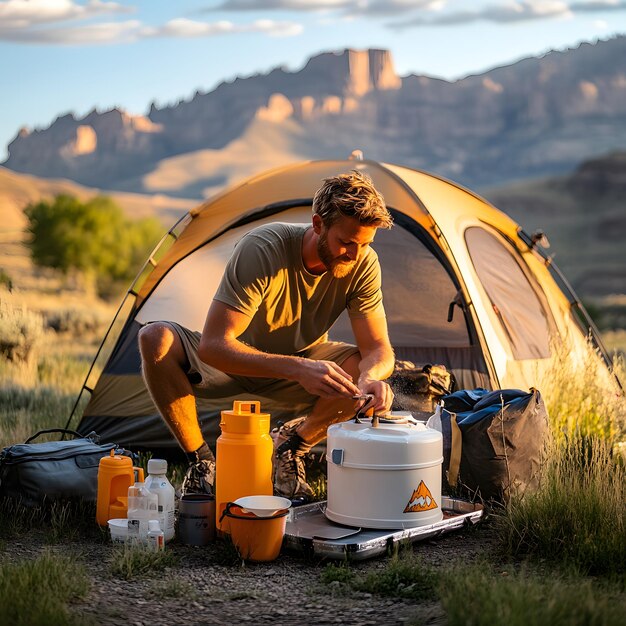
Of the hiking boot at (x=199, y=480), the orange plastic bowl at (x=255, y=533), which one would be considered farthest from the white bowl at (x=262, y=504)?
the hiking boot at (x=199, y=480)

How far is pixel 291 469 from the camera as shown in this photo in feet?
14.5

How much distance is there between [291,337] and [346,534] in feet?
3.72

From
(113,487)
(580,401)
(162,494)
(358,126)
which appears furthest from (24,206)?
(358,126)

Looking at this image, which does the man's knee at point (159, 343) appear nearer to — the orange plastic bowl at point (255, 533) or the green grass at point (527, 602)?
the orange plastic bowl at point (255, 533)

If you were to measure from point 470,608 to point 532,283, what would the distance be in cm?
382

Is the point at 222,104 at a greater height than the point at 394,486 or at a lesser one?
greater

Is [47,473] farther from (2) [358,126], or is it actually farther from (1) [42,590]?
(2) [358,126]

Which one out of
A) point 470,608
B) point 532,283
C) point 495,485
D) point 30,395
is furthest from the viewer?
point 30,395

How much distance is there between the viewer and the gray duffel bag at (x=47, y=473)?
4176 millimetres

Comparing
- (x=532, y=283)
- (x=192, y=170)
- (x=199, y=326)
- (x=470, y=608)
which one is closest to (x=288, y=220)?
(x=199, y=326)

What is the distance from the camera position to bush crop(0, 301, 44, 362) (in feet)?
27.3

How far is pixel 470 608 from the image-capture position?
2.80 m

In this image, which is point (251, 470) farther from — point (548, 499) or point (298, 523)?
point (548, 499)

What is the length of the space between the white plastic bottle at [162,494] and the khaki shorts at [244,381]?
1.97 feet
